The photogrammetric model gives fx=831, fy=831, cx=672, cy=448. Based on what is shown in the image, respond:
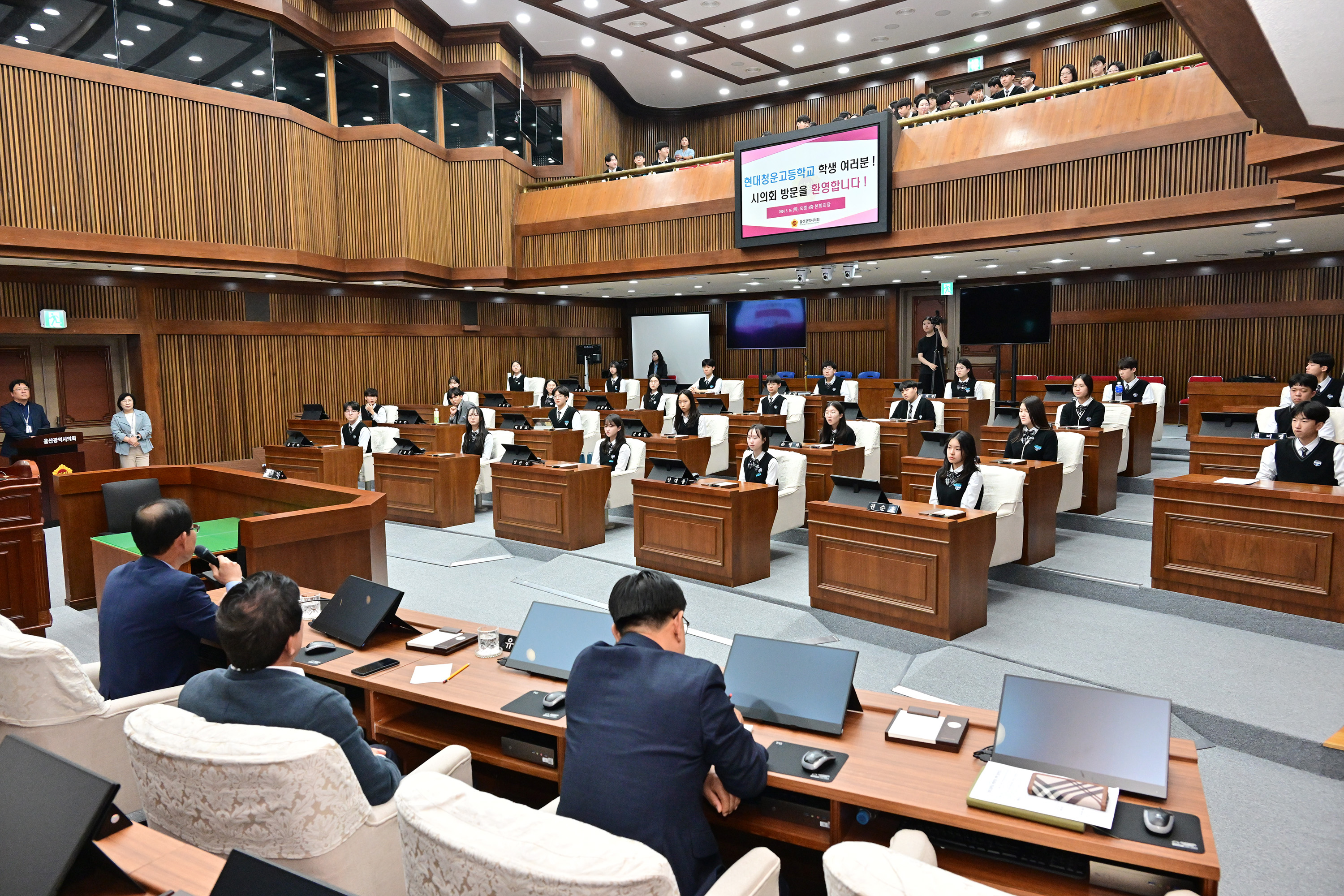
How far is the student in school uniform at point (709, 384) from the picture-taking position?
12.7 meters

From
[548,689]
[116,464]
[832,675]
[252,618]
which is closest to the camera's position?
[252,618]

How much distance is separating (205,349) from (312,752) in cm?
1168

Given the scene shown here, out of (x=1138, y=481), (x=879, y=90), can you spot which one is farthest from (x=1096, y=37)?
(x=1138, y=481)

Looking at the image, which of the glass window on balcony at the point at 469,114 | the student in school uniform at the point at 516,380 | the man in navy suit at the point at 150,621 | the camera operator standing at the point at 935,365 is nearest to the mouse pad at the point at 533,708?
the man in navy suit at the point at 150,621

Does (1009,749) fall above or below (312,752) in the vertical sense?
below

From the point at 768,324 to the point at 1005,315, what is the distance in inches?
174

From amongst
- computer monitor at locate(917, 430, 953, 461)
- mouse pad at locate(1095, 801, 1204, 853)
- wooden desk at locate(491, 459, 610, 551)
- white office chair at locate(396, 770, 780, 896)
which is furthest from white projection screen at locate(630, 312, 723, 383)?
white office chair at locate(396, 770, 780, 896)

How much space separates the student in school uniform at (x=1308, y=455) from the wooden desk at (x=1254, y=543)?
0.52ft

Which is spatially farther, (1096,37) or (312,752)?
(1096,37)

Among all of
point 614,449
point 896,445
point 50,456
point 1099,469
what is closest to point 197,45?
point 50,456

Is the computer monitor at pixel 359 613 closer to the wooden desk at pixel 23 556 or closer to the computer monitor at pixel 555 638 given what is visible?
the computer monitor at pixel 555 638

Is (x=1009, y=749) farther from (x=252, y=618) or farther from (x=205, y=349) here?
(x=205, y=349)

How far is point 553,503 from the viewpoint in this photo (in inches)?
293

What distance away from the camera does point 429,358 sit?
14.6m
